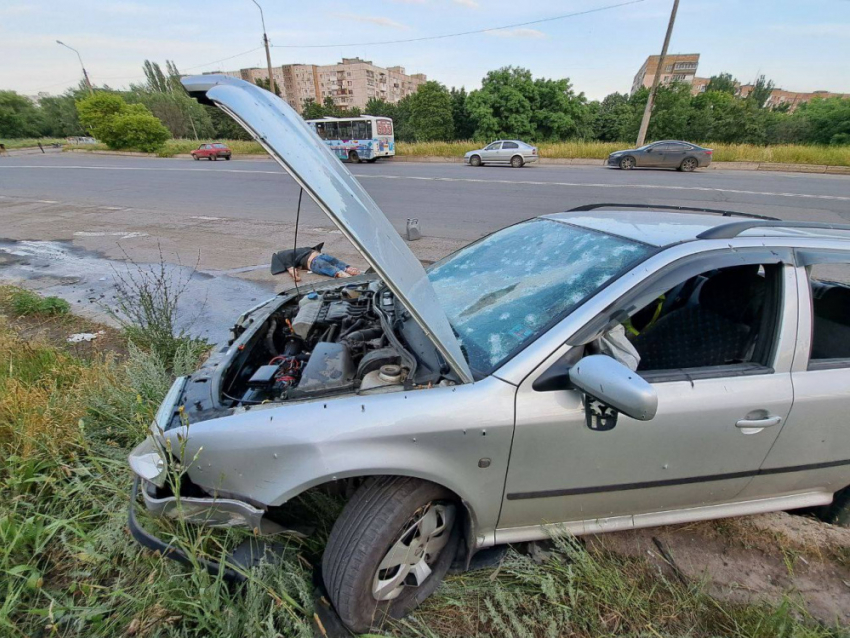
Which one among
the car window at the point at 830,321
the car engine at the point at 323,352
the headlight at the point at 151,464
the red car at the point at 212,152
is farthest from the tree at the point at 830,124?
the headlight at the point at 151,464

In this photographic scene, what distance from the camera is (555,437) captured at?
4.94ft

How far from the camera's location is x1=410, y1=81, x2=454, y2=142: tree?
125 feet

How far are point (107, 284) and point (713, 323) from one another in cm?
657

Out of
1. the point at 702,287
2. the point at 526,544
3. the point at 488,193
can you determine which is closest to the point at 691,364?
the point at 702,287

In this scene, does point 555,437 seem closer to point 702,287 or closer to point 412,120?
point 702,287

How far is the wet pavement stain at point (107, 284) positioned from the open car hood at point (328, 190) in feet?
9.15

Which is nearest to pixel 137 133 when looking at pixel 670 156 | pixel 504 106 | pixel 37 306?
pixel 504 106

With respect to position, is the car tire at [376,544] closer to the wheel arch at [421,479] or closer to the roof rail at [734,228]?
the wheel arch at [421,479]

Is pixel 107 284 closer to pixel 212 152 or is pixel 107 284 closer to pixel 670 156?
pixel 670 156

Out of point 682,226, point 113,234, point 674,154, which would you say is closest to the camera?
point 682,226

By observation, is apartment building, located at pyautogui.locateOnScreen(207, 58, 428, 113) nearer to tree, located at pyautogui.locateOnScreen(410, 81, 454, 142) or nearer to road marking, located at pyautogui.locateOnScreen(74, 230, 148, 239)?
tree, located at pyautogui.locateOnScreen(410, 81, 454, 142)

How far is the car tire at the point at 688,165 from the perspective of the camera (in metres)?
16.9

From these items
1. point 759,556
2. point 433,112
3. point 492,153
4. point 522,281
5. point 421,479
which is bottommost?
point 759,556

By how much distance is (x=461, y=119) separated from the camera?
39.3m
